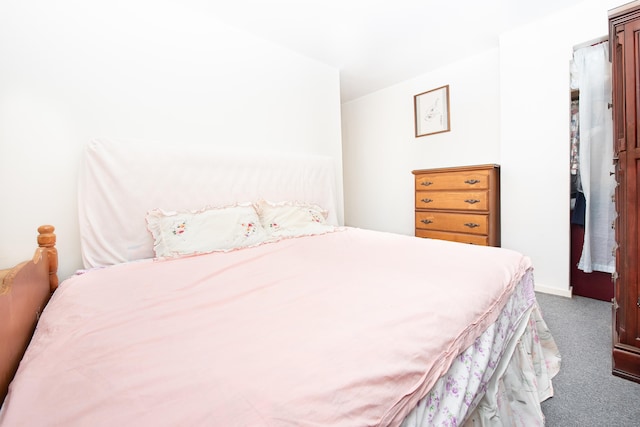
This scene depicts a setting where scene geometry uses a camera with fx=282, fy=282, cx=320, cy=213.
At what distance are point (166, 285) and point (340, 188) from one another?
7.88 feet

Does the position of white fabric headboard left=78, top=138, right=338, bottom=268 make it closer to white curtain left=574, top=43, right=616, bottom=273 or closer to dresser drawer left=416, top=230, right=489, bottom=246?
dresser drawer left=416, top=230, right=489, bottom=246

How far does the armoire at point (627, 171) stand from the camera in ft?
4.32

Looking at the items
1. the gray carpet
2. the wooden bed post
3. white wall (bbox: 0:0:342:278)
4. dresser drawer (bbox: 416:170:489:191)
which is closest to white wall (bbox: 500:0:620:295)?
dresser drawer (bbox: 416:170:489:191)

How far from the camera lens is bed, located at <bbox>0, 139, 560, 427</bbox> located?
1.60ft

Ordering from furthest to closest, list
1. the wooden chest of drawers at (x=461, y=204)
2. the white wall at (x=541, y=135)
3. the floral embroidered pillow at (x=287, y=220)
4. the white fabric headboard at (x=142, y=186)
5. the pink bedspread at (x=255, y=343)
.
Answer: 1. the wooden chest of drawers at (x=461, y=204)
2. the white wall at (x=541, y=135)
3. the floral embroidered pillow at (x=287, y=220)
4. the white fabric headboard at (x=142, y=186)
5. the pink bedspread at (x=255, y=343)

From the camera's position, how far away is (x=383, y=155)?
157 inches

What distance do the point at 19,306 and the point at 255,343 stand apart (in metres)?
0.74

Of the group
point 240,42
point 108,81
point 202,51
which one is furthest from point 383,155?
point 108,81

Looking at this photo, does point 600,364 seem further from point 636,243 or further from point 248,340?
point 248,340

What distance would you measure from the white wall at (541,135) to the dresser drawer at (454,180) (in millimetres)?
303

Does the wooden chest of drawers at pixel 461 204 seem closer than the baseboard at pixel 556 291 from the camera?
No

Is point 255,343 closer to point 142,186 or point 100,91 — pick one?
point 142,186

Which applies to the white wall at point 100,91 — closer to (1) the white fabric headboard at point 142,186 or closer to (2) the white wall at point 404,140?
(1) the white fabric headboard at point 142,186

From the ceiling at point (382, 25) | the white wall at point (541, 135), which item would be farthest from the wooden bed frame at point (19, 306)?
the white wall at point (541, 135)
